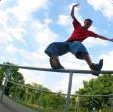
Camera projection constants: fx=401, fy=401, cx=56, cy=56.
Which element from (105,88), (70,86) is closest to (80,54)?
(70,86)

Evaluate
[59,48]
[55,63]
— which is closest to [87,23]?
[59,48]

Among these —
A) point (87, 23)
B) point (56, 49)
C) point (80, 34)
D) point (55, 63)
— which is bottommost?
point (55, 63)

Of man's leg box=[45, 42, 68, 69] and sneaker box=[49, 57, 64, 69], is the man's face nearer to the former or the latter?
man's leg box=[45, 42, 68, 69]

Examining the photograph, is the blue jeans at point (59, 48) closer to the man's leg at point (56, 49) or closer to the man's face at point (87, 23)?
the man's leg at point (56, 49)

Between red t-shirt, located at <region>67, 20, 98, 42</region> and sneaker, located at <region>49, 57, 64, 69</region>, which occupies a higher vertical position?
red t-shirt, located at <region>67, 20, 98, 42</region>

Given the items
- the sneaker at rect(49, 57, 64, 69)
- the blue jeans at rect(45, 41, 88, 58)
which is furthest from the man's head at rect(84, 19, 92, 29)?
the sneaker at rect(49, 57, 64, 69)

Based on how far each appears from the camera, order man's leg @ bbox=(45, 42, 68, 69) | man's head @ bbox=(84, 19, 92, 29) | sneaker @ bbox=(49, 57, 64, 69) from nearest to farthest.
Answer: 1. sneaker @ bbox=(49, 57, 64, 69)
2. man's head @ bbox=(84, 19, 92, 29)
3. man's leg @ bbox=(45, 42, 68, 69)

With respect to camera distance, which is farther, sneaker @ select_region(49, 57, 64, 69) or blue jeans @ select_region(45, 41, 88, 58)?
blue jeans @ select_region(45, 41, 88, 58)

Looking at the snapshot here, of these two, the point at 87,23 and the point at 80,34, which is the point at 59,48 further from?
the point at 87,23

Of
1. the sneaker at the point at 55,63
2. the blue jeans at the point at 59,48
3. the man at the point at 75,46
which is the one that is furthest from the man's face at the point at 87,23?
the sneaker at the point at 55,63

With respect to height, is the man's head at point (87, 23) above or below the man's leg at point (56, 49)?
above

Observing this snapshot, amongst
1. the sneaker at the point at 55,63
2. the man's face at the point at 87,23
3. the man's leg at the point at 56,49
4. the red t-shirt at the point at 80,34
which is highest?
the man's face at the point at 87,23

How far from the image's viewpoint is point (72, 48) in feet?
27.1

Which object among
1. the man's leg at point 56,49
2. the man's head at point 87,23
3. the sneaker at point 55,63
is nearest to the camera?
the sneaker at point 55,63
